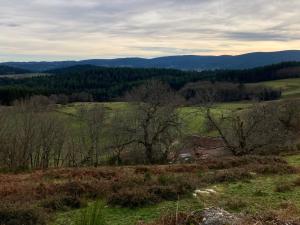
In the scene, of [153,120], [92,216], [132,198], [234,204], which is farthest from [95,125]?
[92,216]

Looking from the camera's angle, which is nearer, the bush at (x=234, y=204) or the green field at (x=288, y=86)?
the bush at (x=234, y=204)

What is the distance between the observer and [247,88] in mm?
129500

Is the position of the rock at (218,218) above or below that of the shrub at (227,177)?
above

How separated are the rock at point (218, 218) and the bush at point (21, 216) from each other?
4.66 m

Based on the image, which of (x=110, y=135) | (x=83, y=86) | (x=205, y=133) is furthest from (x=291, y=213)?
(x=83, y=86)

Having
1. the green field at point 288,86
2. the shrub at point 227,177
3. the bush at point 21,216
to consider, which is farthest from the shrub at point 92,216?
the green field at point 288,86

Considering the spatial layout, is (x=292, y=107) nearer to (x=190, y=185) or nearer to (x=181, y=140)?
(x=181, y=140)

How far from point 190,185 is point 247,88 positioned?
11777 cm

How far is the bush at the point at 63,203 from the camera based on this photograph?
13.6 metres

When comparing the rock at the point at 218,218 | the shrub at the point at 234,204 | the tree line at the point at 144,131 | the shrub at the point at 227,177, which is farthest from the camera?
the tree line at the point at 144,131

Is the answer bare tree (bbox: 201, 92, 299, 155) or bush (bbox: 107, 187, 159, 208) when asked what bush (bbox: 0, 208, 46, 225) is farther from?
bare tree (bbox: 201, 92, 299, 155)

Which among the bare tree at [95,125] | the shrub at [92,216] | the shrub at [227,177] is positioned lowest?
the bare tree at [95,125]

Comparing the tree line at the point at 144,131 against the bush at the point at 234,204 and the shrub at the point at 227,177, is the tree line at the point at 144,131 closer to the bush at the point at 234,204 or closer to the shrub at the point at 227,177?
the shrub at the point at 227,177

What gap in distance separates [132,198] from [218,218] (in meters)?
4.89
